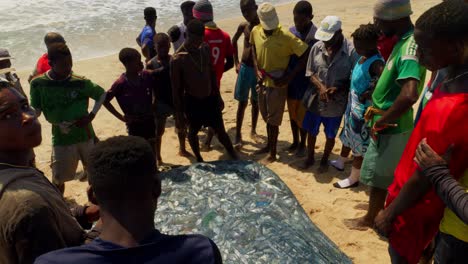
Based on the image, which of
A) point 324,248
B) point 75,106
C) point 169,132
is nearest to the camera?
point 324,248

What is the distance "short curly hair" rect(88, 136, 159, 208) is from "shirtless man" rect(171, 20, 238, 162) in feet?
10.4

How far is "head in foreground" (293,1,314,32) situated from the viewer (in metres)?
4.93

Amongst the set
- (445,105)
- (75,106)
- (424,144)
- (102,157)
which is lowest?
(75,106)

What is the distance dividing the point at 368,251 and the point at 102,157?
289cm

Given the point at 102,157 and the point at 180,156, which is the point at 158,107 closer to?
the point at 180,156

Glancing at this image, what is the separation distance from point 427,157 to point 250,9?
380cm

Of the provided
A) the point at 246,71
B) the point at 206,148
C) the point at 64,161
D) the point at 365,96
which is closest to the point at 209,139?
the point at 206,148

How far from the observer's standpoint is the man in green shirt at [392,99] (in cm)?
309

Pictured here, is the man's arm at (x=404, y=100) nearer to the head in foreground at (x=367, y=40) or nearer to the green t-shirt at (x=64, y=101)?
the head in foreground at (x=367, y=40)

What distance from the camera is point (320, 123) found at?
5043mm

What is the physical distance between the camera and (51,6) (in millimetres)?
15648

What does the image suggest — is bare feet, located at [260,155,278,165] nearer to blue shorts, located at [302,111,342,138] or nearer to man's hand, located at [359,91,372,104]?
blue shorts, located at [302,111,342,138]

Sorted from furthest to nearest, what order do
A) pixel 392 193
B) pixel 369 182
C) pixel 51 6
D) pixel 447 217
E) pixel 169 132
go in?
pixel 51 6 < pixel 169 132 < pixel 369 182 < pixel 392 193 < pixel 447 217

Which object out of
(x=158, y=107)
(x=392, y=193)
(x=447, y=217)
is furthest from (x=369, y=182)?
(x=158, y=107)
